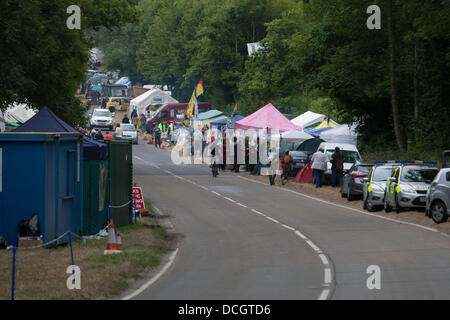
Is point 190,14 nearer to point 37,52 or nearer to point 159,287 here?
point 37,52

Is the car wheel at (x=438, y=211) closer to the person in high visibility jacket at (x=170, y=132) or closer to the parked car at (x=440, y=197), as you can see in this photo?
the parked car at (x=440, y=197)

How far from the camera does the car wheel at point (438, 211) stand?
71.6 ft

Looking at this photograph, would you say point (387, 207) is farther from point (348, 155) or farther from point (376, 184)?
point (348, 155)

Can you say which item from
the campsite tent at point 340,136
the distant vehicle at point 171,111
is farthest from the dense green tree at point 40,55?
the distant vehicle at point 171,111

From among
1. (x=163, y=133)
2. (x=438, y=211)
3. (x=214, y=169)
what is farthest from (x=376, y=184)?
(x=163, y=133)

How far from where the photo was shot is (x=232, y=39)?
78500mm

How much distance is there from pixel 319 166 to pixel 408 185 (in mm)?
10347

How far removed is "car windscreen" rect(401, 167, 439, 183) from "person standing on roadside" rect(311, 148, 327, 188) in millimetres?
9511

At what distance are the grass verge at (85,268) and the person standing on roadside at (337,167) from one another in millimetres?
16286

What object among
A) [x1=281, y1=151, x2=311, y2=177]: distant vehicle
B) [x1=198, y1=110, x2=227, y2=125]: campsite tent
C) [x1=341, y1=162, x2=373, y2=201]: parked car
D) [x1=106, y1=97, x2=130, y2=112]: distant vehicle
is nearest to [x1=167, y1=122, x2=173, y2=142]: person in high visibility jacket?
[x1=198, y1=110, x2=227, y2=125]: campsite tent

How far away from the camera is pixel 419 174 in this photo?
82.8 ft

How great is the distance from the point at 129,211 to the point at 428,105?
19.2m

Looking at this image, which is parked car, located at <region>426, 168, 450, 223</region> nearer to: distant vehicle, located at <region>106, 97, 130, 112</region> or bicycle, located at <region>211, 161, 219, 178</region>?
bicycle, located at <region>211, 161, 219, 178</region>

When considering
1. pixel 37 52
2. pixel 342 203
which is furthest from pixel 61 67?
pixel 342 203
